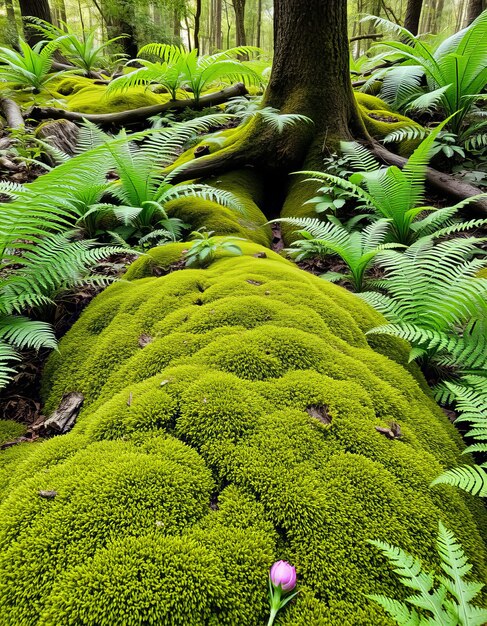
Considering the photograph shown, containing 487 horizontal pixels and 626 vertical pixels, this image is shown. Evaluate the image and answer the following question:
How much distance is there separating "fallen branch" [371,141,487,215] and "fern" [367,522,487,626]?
341cm

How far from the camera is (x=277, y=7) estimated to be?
381cm

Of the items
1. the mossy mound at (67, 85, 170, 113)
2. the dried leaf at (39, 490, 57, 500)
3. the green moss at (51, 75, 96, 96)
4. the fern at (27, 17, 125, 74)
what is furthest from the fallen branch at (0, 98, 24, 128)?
the dried leaf at (39, 490, 57, 500)

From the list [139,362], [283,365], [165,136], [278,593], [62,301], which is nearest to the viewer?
[278,593]

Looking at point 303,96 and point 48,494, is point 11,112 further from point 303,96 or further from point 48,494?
point 48,494

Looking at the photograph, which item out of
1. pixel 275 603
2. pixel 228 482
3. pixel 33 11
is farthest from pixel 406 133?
pixel 33 11

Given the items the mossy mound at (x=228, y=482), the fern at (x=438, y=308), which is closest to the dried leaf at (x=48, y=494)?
the mossy mound at (x=228, y=482)

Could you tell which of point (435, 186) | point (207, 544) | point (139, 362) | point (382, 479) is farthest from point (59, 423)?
point (435, 186)

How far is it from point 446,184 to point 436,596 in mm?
3928

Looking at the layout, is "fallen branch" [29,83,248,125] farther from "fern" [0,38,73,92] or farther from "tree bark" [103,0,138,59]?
"tree bark" [103,0,138,59]

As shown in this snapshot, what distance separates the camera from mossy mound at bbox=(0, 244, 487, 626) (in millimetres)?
965

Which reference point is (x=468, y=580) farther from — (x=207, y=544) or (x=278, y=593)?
(x=207, y=544)

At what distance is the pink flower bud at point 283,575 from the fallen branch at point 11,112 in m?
6.06

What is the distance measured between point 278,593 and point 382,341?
1.53 m

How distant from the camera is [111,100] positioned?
615 centimetres
